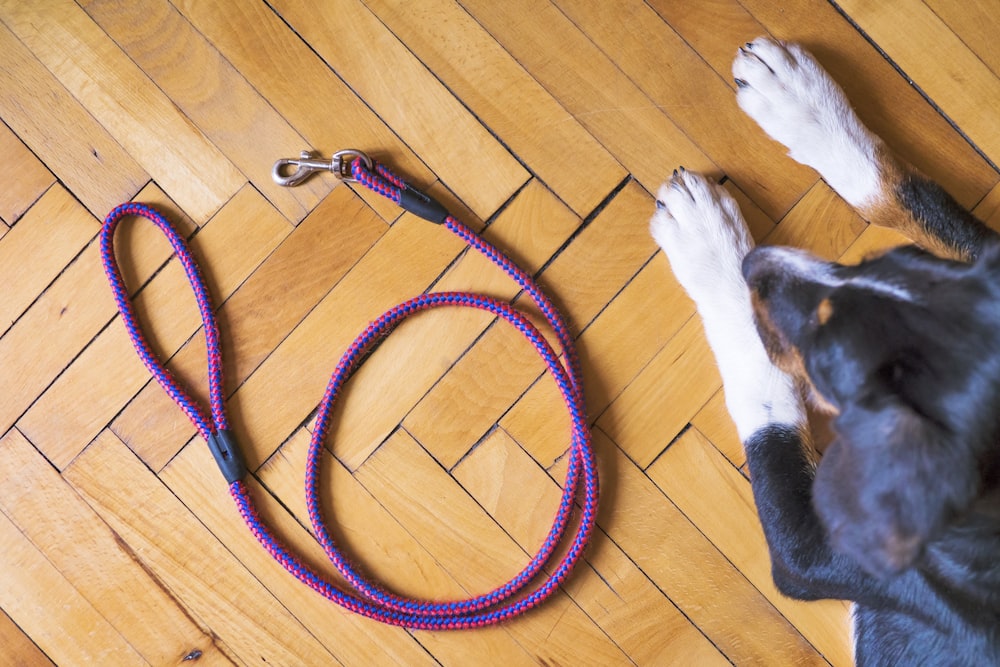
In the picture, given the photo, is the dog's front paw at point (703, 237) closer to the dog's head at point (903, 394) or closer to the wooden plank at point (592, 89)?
the wooden plank at point (592, 89)

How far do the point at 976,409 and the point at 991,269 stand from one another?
225mm

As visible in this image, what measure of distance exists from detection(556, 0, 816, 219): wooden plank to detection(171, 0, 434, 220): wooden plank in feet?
1.70

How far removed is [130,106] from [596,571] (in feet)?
5.01

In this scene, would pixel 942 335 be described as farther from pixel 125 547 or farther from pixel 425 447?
pixel 125 547

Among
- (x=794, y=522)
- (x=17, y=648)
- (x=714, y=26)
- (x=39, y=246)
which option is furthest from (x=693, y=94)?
(x=17, y=648)

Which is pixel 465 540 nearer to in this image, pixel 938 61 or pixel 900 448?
pixel 900 448

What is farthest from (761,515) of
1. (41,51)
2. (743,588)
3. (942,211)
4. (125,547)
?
(41,51)

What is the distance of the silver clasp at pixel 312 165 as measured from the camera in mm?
1836

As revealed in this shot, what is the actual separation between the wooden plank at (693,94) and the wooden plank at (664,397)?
358 millimetres

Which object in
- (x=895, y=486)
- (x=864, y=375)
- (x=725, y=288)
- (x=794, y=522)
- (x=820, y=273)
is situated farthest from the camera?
(x=725, y=288)

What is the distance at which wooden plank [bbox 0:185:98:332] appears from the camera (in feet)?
6.31

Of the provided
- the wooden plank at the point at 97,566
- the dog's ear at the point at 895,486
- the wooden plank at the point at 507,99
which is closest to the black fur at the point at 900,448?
the dog's ear at the point at 895,486

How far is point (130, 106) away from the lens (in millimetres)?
1929

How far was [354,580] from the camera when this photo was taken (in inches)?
71.7
